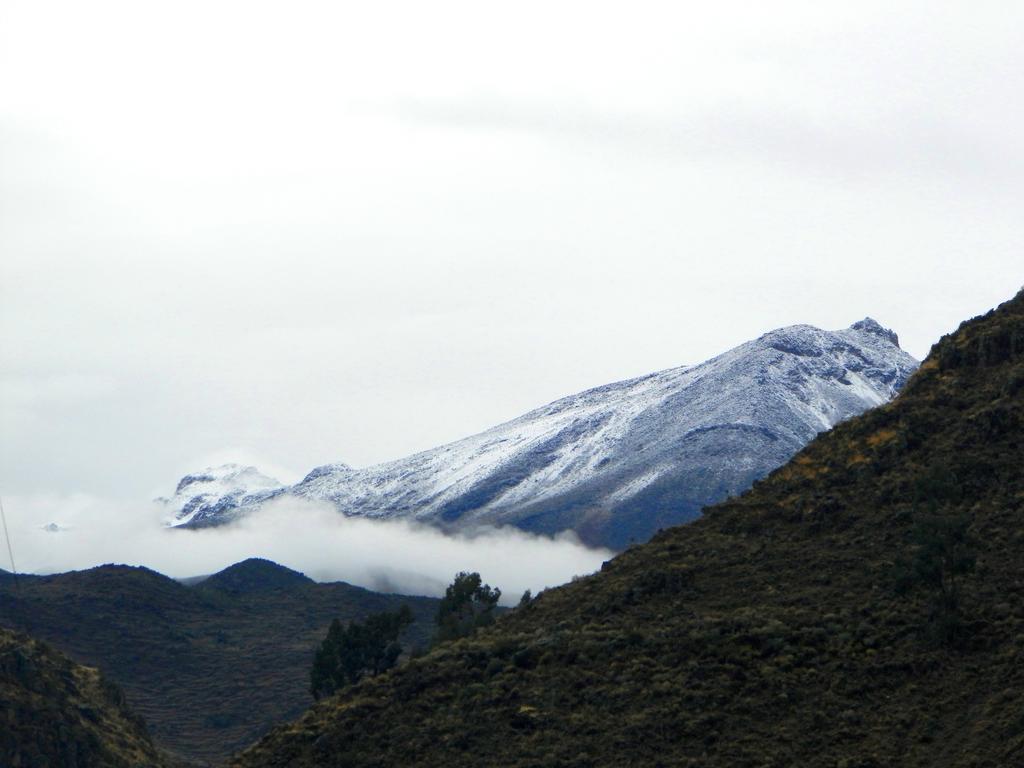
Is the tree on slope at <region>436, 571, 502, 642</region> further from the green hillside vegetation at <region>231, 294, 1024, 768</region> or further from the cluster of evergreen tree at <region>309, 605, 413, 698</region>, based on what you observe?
the green hillside vegetation at <region>231, 294, 1024, 768</region>

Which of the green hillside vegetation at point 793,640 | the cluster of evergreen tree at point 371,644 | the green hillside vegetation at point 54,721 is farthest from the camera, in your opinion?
the cluster of evergreen tree at point 371,644

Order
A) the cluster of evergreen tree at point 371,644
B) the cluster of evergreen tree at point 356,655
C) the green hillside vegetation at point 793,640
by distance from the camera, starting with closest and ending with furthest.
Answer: the green hillside vegetation at point 793,640 < the cluster of evergreen tree at point 371,644 < the cluster of evergreen tree at point 356,655

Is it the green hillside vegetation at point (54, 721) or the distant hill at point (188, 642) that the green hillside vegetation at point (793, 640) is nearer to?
the green hillside vegetation at point (54, 721)

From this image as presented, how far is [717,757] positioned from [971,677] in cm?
852

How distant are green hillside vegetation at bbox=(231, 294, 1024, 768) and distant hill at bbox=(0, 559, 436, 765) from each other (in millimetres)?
69245

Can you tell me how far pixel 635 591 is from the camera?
6384cm

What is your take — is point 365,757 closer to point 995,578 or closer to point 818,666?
point 818,666

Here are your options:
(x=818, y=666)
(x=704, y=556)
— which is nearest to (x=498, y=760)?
(x=818, y=666)

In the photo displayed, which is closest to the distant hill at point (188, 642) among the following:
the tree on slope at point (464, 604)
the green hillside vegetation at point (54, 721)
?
the green hillside vegetation at point (54, 721)

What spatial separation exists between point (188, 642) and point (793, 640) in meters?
130

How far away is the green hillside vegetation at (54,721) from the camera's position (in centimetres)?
8088

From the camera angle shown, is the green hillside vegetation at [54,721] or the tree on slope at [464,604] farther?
the green hillside vegetation at [54,721]

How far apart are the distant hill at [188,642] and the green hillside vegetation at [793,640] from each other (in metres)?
69.2

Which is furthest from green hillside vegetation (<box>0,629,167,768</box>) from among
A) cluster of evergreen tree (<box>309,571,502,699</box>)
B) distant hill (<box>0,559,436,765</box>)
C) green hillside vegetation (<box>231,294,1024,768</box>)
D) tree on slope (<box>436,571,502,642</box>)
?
distant hill (<box>0,559,436,765</box>)
